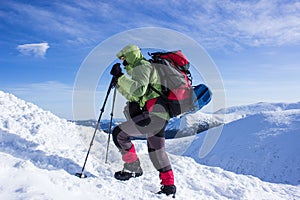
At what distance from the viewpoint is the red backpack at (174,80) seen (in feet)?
18.1

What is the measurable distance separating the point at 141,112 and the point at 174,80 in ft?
3.48

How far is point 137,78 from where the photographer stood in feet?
17.4

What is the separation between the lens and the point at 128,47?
5645 millimetres

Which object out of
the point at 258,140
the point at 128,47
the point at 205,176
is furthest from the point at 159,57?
the point at 258,140

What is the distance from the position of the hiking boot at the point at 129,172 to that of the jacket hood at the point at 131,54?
8.35ft

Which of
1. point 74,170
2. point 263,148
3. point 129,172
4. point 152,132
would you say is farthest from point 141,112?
point 263,148

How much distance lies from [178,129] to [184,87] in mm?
3563

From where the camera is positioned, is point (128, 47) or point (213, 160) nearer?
point (128, 47)

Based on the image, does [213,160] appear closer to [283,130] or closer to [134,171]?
[283,130]

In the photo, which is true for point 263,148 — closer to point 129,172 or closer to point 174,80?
point 129,172

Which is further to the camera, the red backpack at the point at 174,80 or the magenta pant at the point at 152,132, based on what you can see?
the magenta pant at the point at 152,132

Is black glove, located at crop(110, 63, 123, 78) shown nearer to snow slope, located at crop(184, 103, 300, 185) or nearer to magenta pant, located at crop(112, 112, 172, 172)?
magenta pant, located at crop(112, 112, 172, 172)

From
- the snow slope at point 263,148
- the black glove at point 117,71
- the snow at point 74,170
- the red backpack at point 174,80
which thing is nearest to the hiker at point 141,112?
the black glove at point 117,71

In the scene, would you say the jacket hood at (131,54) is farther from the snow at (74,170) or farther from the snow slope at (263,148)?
the snow slope at (263,148)
